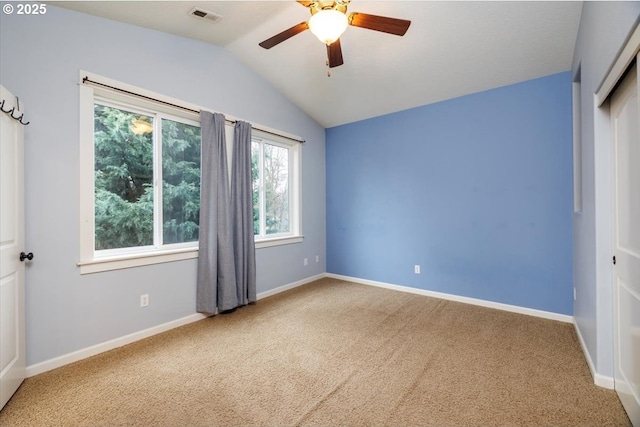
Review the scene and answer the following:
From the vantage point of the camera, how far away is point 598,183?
184cm

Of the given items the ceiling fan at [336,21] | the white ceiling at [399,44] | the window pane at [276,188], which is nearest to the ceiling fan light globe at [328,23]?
the ceiling fan at [336,21]

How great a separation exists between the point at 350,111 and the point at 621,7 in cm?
309

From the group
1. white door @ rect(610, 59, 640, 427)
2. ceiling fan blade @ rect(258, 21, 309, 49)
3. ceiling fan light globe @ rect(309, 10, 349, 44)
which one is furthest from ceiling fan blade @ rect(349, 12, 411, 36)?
white door @ rect(610, 59, 640, 427)

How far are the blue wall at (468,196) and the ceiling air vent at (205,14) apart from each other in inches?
97.0

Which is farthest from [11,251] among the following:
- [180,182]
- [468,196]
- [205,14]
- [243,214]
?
[468,196]

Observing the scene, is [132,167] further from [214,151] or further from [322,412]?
[322,412]

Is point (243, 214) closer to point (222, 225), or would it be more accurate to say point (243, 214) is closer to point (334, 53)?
point (222, 225)

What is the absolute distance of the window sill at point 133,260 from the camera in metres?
2.29

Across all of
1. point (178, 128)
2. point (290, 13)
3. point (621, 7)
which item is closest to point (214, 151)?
point (178, 128)

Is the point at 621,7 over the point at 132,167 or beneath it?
over

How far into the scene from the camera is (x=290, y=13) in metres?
2.62

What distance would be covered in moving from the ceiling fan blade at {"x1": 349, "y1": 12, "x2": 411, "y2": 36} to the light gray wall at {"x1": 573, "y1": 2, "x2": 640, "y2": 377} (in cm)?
108

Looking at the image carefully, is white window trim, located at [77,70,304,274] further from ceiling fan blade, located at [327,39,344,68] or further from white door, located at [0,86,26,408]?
ceiling fan blade, located at [327,39,344,68]

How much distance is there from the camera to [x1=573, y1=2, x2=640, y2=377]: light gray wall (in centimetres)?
164
